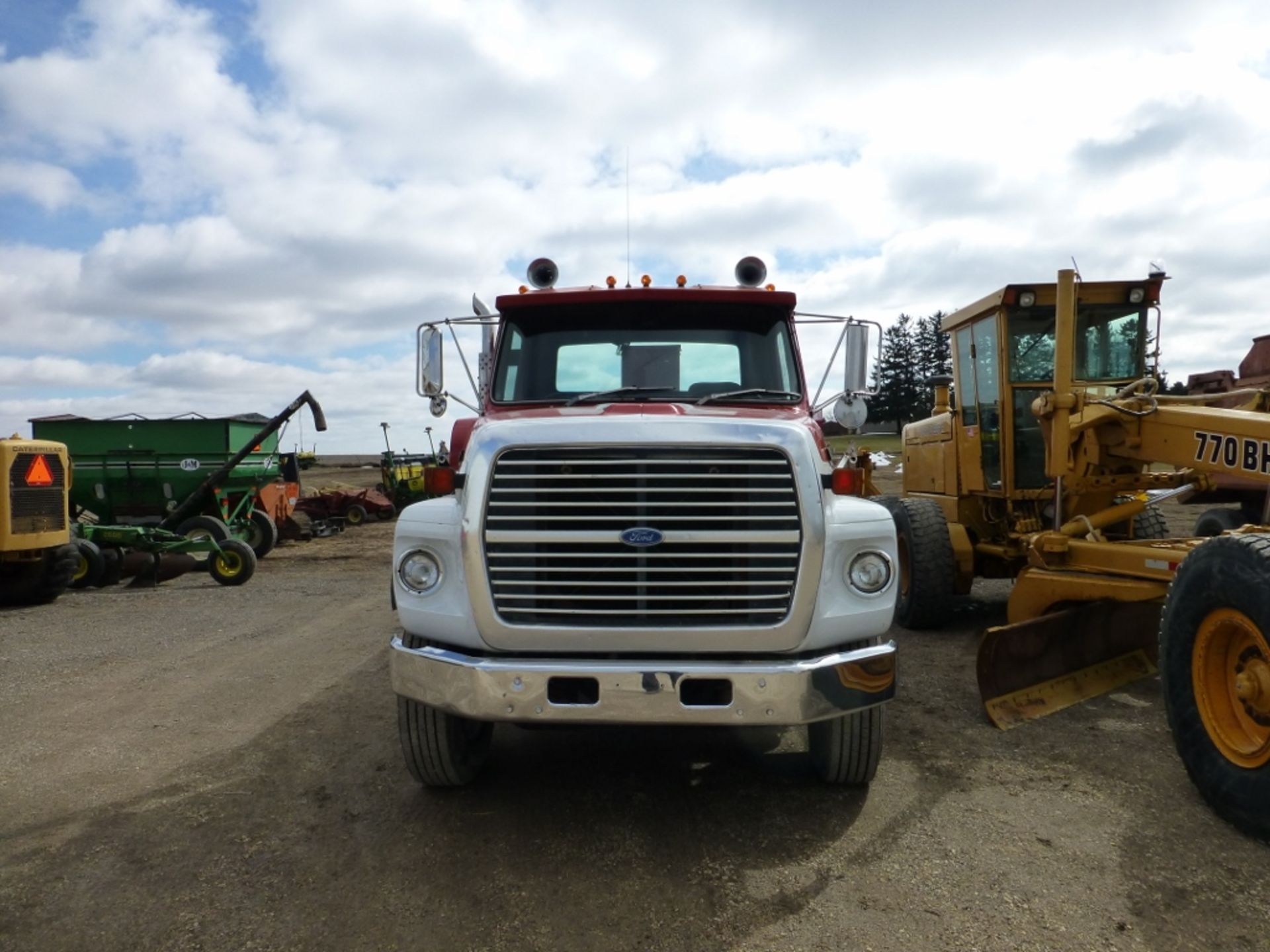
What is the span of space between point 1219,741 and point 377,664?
5.31 meters

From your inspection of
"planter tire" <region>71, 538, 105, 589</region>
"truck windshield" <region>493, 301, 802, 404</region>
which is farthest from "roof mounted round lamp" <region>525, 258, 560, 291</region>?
"planter tire" <region>71, 538, 105, 589</region>

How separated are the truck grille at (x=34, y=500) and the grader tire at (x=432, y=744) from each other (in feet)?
26.1

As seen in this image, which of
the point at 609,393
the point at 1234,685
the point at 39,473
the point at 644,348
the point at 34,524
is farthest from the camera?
the point at 39,473

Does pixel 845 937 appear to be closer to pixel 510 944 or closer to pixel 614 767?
pixel 510 944

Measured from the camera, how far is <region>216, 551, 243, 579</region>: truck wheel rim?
11992 millimetres

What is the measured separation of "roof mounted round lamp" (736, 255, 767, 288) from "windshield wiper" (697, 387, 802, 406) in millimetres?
726

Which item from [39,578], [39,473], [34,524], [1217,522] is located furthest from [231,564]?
[1217,522]

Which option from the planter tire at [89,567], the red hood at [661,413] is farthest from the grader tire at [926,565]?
the planter tire at [89,567]

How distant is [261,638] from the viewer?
805 cm

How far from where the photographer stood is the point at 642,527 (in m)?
3.55

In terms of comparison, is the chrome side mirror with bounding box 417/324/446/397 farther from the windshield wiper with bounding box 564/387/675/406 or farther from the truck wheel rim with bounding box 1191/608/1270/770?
the truck wheel rim with bounding box 1191/608/1270/770

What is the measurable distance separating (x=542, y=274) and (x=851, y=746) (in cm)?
300

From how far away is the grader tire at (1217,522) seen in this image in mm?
8453

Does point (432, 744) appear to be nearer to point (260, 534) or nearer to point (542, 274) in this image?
point (542, 274)
